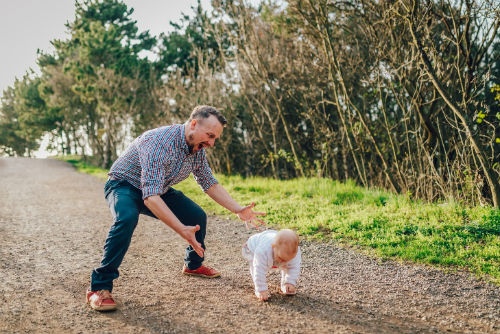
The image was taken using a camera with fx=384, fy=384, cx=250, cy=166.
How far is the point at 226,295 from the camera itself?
351 centimetres

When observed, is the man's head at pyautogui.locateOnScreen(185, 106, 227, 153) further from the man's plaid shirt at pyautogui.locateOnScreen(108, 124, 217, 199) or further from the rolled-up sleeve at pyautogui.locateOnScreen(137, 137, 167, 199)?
the rolled-up sleeve at pyautogui.locateOnScreen(137, 137, 167, 199)

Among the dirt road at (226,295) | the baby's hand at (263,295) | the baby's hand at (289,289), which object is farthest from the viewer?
the baby's hand at (289,289)

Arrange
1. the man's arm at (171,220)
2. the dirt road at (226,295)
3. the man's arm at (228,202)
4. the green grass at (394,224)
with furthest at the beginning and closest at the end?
1. the green grass at (394,224)
2. the man's arm at (228,202)
3. the man's arm at (171,220)
4. the dirt road at (226,295)

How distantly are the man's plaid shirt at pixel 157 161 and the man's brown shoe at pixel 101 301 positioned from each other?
0.90m

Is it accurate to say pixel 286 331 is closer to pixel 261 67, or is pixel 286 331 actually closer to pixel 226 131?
pixel 261 67

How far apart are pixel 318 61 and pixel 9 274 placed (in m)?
7.98

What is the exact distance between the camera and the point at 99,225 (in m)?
6.75

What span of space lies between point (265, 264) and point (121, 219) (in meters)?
1.29

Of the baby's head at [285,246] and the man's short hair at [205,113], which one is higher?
the man's short hair at [205,113]

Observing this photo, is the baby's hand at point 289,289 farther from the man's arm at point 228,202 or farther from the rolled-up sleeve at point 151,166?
the rolled-up sleeve at point 151,166

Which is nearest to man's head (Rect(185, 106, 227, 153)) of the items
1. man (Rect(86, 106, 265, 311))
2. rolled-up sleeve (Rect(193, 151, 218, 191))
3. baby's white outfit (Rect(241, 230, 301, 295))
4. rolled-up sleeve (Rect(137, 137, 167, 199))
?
man (Rect(86, 106, 265, 311))

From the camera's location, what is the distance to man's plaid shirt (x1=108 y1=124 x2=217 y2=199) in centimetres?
321

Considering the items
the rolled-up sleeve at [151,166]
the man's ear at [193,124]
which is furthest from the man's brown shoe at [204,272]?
the man's ear at [193,124]

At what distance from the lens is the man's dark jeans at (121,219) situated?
3.20 metres
